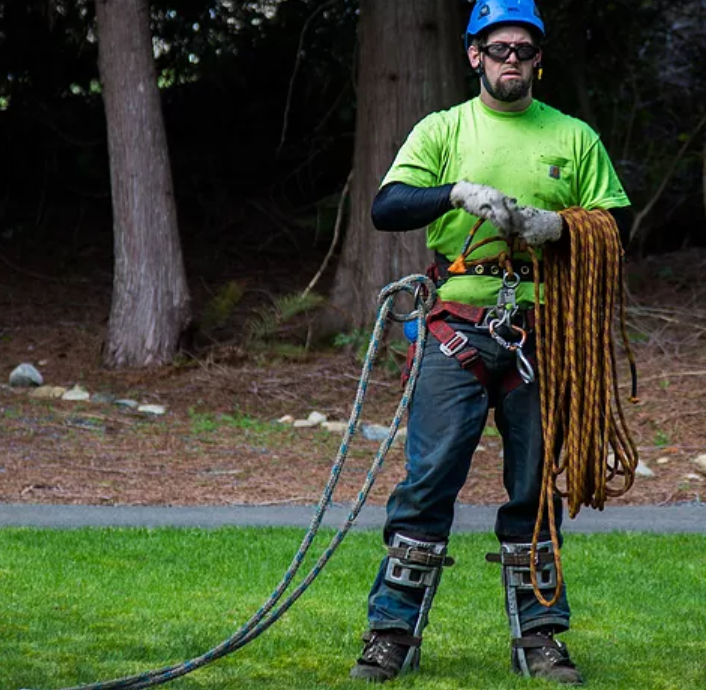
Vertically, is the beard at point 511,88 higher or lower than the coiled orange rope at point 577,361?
higher

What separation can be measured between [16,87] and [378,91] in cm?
659

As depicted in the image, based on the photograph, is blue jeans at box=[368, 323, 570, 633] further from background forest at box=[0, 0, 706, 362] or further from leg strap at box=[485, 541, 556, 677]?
background forest at box=[0, 0, 706, 362]

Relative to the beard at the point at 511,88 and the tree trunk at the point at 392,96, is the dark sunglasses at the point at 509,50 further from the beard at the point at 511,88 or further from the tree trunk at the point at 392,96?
the tree trunk at the point at 392,96

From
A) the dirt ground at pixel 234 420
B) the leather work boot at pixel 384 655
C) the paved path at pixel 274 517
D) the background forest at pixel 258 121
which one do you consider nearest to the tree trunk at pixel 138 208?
the dirt ground at pixel 234 420

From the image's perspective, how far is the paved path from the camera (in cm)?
824

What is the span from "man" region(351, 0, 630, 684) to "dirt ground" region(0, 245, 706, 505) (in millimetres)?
4159

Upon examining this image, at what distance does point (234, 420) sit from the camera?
11.9 m

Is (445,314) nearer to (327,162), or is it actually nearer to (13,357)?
(13,357)

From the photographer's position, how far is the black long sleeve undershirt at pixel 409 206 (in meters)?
4.65

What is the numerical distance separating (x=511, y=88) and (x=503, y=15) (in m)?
0.24

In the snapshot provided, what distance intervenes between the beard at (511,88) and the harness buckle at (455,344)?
2.62 ft

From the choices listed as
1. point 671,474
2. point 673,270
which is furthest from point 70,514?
point 673,270

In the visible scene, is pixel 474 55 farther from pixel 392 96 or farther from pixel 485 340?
pixel 392 96

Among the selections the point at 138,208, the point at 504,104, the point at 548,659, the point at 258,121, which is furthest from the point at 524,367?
the point at 258,121
